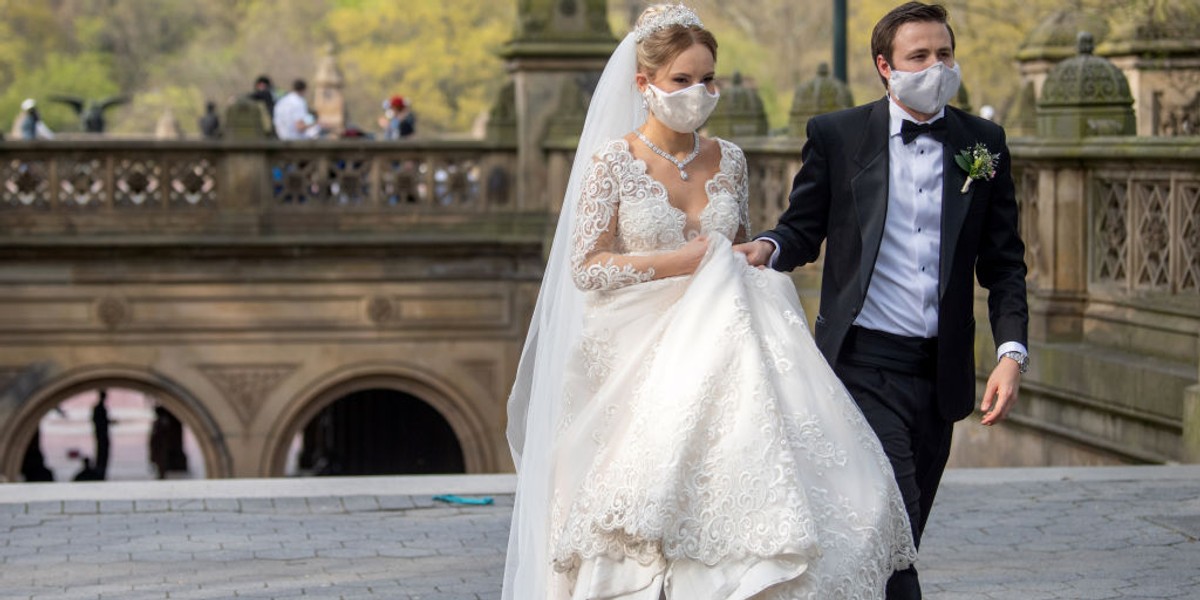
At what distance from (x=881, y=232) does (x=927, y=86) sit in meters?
0.37

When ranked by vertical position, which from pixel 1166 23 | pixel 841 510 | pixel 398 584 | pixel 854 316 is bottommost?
pixel 398 584

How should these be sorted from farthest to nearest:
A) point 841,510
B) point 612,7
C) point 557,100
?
point 612,7 < point 557,100 < point 841,510

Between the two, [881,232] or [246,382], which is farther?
[246,382]

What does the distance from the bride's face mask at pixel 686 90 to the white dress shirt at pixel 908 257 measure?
0.49 m

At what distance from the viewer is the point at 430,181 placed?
23453mm

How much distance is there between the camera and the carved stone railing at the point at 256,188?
22.9m

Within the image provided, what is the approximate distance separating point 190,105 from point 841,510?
220 feet

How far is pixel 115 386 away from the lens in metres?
23.9

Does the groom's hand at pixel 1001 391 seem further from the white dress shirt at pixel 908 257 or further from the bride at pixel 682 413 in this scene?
the bride at pixel 682 413

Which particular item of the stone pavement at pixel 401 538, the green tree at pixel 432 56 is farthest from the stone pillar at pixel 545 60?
the green tree at pixel 432 56

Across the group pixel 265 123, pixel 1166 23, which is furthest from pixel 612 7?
pixel 1166 23

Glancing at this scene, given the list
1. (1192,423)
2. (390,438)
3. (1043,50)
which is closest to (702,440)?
(1192,423)

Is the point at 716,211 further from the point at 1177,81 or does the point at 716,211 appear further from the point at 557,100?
the point at 557,100

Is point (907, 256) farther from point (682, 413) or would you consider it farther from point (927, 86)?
point (682, 413)
